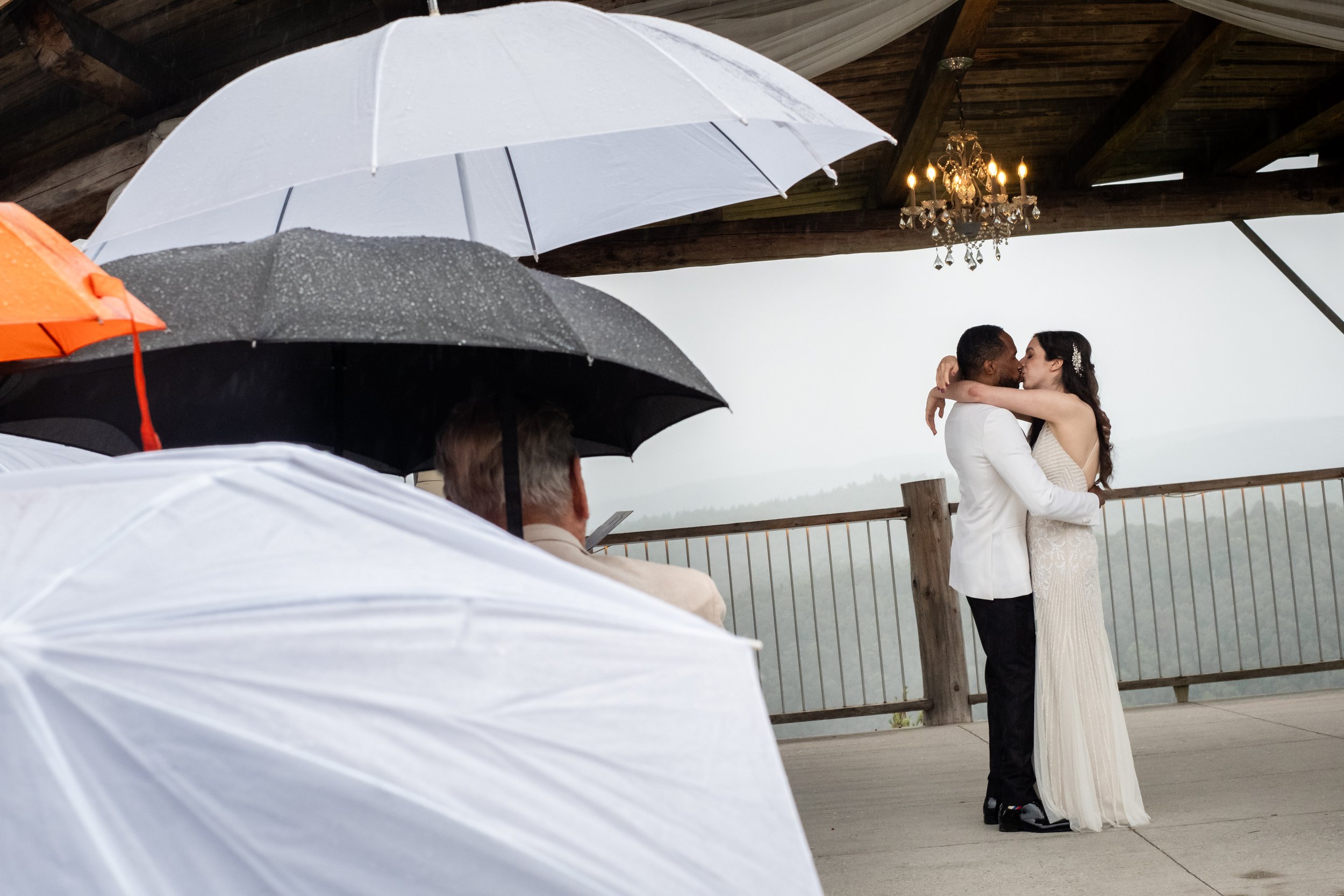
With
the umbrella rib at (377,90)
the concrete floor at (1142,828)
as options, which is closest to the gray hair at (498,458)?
the umbrella rib at (377,90)

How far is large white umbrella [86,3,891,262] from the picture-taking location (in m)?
1.77

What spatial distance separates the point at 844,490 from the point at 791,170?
543 cm

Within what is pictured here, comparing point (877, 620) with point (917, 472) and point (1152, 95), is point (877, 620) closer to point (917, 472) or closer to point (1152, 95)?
point (917, 472)

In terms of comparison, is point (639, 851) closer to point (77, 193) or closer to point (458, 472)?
point (458, 472)

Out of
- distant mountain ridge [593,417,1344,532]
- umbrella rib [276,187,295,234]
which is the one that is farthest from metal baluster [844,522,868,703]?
umbrella rib [276,187,295,234]

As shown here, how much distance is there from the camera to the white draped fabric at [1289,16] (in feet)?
12.7

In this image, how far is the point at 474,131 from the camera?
1.74 metres

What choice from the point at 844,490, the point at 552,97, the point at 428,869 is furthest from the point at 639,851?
the point at 844,490

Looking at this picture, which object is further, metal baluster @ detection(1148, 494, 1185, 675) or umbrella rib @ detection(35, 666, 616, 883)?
metal baluster @ detection(1148, 494, 1185, 675)

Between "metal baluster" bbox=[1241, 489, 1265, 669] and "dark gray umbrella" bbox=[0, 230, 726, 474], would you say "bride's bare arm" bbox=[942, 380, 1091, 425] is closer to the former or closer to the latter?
"dark gray umbrella" bbox=[0, 230, 726, 474]

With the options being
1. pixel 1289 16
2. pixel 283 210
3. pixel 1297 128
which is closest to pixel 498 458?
pixel 283 210

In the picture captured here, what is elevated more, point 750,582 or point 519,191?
point 519,191

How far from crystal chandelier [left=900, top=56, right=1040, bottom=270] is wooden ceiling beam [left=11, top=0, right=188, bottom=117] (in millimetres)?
3548

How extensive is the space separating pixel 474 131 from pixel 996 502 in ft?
7.20
